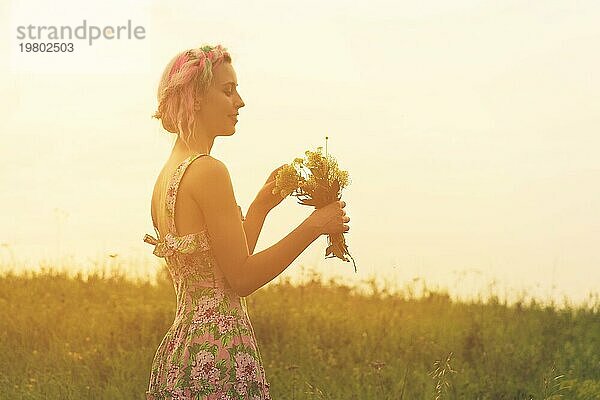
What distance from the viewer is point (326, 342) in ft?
23.2

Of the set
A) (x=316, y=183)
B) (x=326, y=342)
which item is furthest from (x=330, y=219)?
(x=326, y=342)

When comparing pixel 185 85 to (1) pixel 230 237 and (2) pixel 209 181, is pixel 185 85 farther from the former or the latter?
(1) pixel 230 237

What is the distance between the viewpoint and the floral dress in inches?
142

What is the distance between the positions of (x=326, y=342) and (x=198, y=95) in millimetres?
3758

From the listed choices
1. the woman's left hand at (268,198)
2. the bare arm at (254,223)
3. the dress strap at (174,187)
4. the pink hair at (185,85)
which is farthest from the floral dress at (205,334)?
the woman's left hand at (268,198)

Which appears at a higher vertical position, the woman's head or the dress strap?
the woman's head

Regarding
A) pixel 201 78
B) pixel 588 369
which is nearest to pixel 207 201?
pixel 201 78

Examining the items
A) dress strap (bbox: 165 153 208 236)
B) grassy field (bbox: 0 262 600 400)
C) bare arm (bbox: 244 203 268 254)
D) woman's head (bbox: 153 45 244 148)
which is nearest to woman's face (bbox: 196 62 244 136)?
woman's head (bbox: 153 45 244 148)

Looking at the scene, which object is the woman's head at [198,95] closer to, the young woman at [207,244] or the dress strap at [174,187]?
the young woman at [207,244]

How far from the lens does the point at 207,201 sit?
3.49m

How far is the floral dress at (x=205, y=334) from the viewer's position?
142 inches

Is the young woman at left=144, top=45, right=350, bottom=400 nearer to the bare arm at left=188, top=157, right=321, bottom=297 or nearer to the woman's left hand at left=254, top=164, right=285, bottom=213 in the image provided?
the bare arm at left=188, top=157, right=321, bottom=297

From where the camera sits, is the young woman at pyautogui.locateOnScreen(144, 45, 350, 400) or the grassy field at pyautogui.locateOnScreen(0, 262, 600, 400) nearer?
the young woman at pyautogui.locateOnScreen(144, 45, 350, 400)

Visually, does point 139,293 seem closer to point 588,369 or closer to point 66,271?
point 66,271
